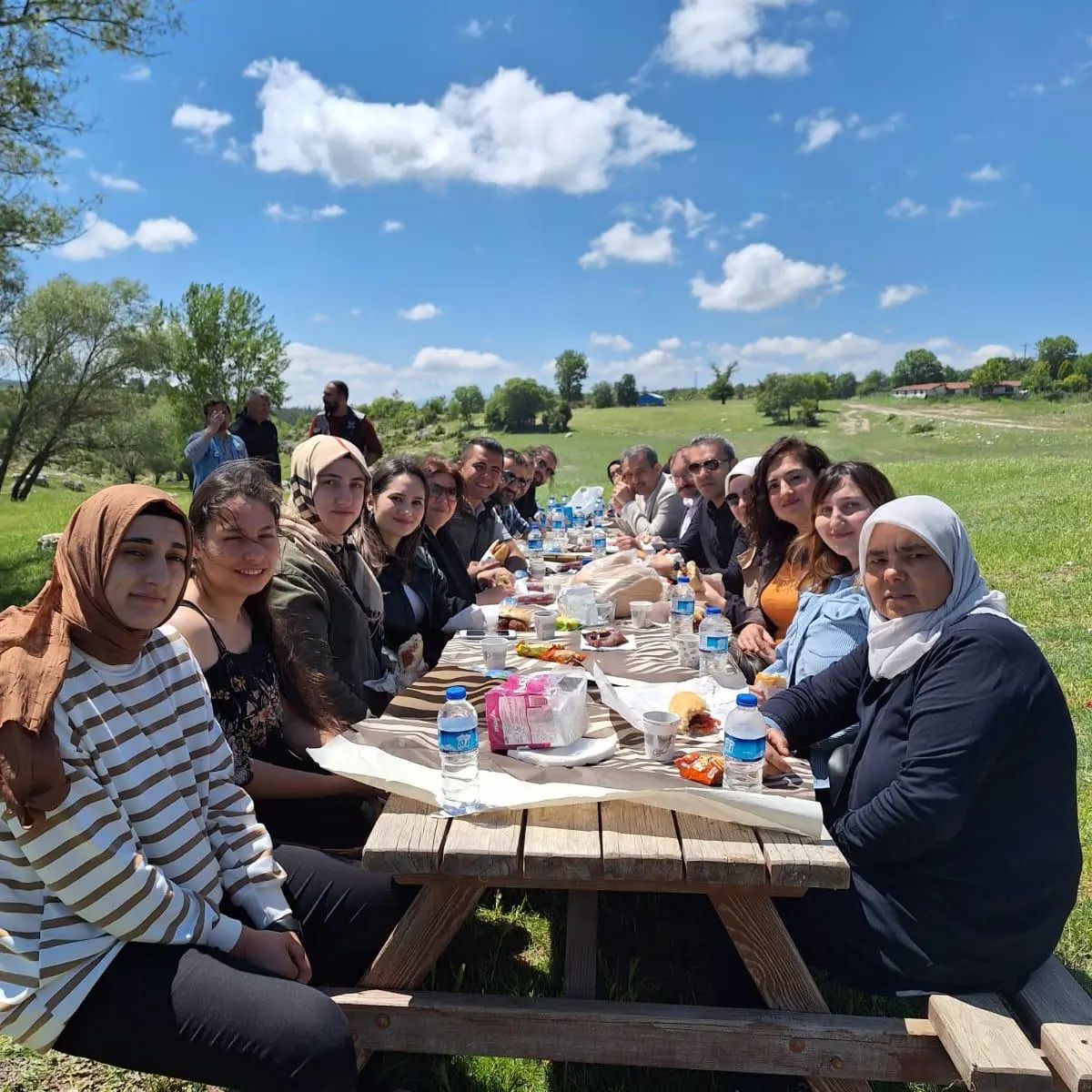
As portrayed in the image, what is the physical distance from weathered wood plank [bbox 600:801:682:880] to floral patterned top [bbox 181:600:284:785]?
44.0 inches

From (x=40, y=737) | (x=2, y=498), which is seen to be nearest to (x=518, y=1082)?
(x=40, y=737)

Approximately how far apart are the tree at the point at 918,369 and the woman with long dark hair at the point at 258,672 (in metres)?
88.5

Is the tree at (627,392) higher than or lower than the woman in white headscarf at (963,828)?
higher

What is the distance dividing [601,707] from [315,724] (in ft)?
3.03

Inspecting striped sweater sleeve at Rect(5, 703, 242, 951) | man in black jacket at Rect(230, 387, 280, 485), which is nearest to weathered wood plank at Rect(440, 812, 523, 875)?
striped sweater sleeve at Rect(5, 703, 242, 951)

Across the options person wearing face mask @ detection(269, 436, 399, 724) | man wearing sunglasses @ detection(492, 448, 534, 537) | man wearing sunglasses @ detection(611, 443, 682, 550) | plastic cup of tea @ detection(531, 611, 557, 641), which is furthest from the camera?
man wearing sunglasses @ detection(492, 448, 534, 537)

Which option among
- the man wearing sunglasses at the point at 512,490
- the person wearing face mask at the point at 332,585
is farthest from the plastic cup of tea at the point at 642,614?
the man wearing sunglasses at the point at 512,490

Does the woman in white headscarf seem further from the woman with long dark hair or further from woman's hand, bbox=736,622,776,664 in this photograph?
woman's hand, bbox=736,622,776,664

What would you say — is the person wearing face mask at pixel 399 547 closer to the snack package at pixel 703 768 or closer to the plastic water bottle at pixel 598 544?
the snack package at pixel 703 768

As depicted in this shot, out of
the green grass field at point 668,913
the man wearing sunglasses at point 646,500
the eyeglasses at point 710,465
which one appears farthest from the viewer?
the man wearing sunglasses at point 646,500

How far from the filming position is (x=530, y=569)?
4.77m

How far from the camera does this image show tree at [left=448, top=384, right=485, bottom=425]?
155ft

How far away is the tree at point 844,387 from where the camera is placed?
6303cm

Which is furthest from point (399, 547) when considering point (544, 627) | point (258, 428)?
point (258, 428)
